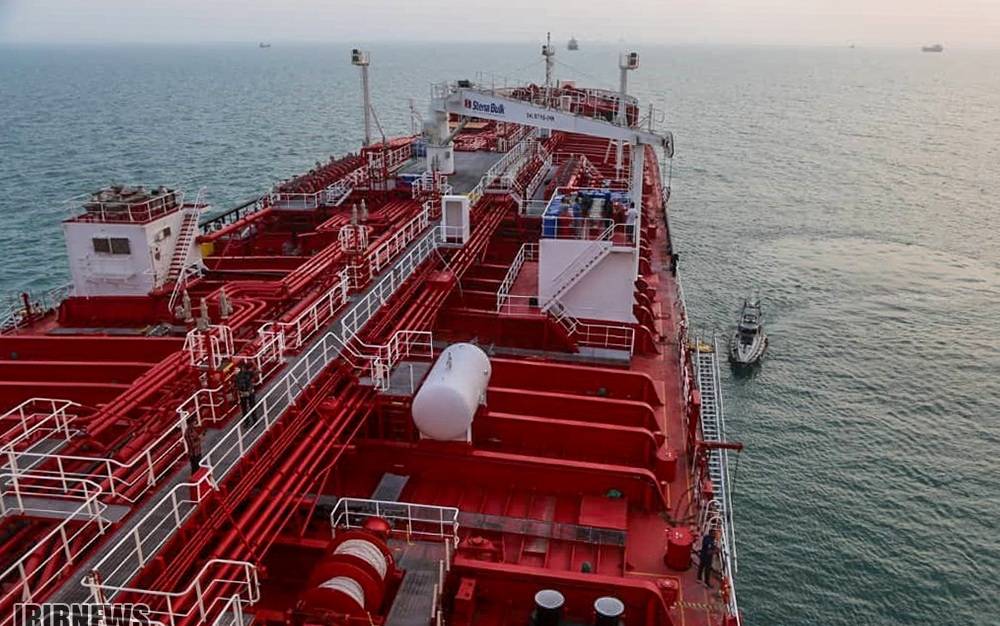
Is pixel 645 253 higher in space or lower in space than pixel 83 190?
higher

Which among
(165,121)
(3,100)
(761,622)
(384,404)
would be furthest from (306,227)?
(3,100)

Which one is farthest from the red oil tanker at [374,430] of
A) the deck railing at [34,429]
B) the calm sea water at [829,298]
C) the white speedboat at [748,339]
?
the white speedboat at [748,339]

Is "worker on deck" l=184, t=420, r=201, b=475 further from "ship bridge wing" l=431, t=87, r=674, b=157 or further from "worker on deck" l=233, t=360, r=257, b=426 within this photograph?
"ship bridge wing" l=431, t=87, r=674, b=157

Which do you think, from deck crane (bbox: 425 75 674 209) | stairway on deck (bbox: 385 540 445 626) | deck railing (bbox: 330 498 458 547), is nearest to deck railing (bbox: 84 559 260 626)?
stairway on deck (bbox: 385 540 445 626)

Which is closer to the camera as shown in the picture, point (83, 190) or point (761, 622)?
point (761, 622)

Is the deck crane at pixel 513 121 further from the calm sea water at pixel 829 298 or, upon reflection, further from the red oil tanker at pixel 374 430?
the calm sea water at pixel 829 298

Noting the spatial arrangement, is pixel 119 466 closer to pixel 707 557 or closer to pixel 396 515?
pixel 396 515

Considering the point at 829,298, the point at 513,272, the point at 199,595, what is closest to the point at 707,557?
the point at 199,595

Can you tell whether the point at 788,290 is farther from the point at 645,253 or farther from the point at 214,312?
the point at 214,312
